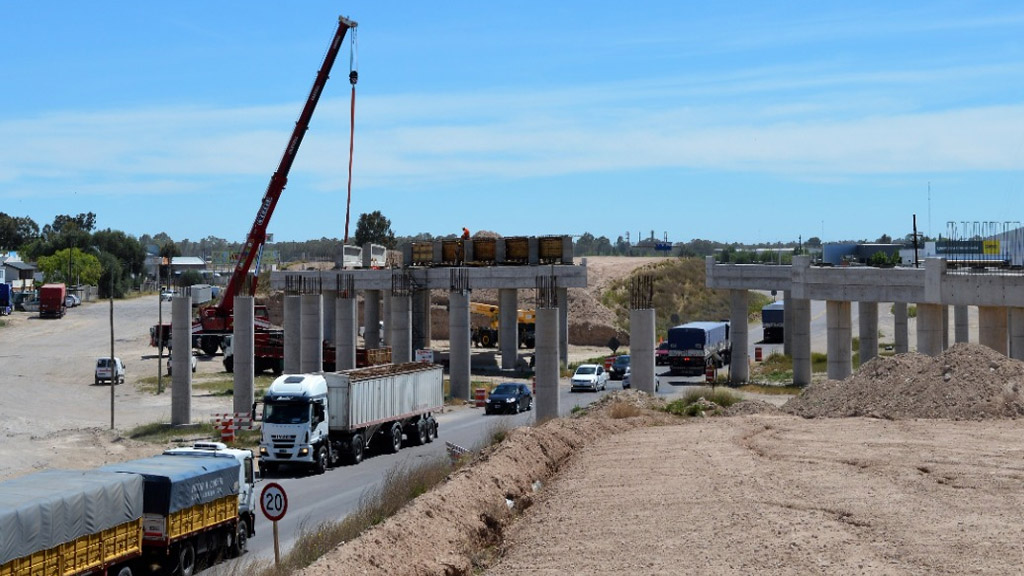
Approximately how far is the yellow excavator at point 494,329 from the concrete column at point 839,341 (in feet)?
125

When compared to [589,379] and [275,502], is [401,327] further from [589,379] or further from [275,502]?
[275,502]

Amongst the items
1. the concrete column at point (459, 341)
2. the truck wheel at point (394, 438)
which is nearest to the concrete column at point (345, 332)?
the concrete column at point (459, 341)

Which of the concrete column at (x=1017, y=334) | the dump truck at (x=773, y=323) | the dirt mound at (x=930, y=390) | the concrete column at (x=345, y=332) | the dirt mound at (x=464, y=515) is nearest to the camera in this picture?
the dirt mound at (x=464, y=515)

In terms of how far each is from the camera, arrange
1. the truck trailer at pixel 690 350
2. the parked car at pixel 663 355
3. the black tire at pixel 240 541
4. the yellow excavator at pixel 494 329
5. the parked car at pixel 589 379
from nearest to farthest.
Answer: the black tire at pixel 240 541, the parked car at pixel 589 379, the truck trailer at pixel 690 350, the parked car at pixel 663 355, the yellow excavator at pixel 494 329

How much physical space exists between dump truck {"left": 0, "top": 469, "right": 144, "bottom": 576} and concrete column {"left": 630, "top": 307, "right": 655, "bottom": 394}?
27.4m

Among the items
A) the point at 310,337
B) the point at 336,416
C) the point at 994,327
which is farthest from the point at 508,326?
the point at 336,416

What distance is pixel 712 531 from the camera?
20.1m

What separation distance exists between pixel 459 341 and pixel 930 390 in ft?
87.7

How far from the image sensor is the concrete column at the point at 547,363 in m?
43.6

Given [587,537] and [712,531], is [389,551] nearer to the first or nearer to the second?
[587,537]

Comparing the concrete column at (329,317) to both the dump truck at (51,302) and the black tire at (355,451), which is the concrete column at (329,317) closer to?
the dump truck at (51,302)

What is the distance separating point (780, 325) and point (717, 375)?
28797 millimetres

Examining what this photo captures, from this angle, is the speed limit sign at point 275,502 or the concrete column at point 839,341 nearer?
the speed limit sign at point 275,502

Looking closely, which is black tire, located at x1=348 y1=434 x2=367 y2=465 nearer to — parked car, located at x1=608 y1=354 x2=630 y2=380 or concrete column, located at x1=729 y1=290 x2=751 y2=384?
concrete column, located at x1=729 y1=290 x2=751 y2=384
